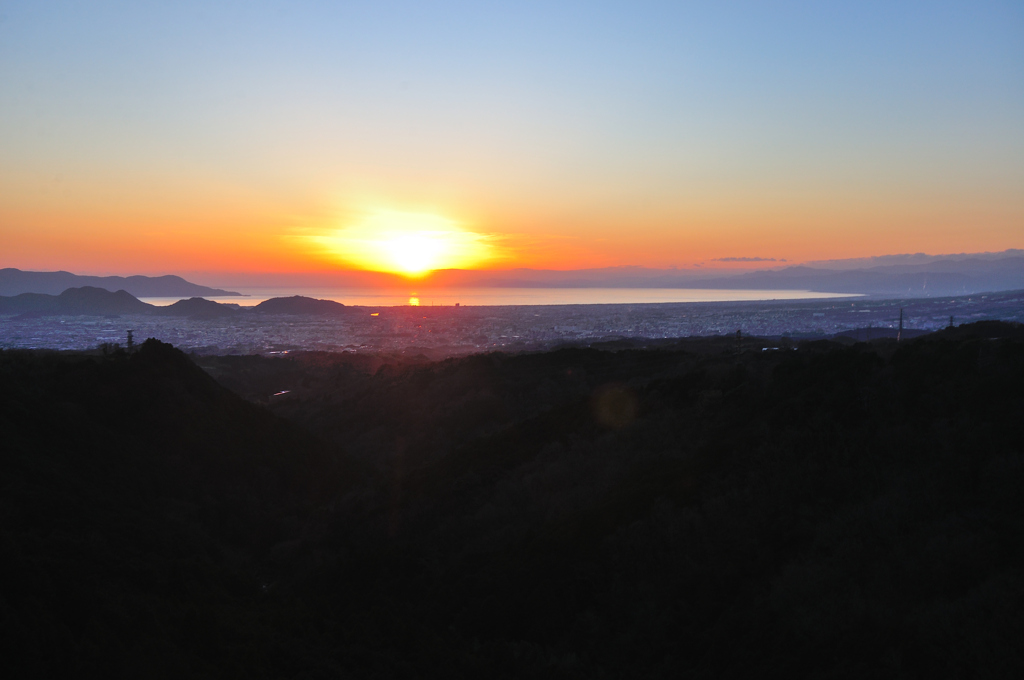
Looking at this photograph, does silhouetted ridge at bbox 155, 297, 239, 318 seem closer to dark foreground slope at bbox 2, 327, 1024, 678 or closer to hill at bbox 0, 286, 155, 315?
hill at bbox 0, 286, 155, 315

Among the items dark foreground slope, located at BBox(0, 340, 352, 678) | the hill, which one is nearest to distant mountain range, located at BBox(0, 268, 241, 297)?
the hill

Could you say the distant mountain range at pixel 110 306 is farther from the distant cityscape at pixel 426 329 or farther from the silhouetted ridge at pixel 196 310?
the distant cityscape at pixel 426 329

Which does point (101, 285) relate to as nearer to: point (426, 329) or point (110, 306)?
point (110, 306)

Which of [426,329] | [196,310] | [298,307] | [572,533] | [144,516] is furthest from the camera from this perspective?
[298,307]

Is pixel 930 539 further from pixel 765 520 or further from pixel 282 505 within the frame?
pixel 282 505

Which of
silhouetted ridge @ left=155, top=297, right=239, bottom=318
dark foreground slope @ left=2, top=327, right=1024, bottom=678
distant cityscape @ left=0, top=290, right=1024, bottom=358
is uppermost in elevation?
silhouetted ridge @ left=155, top=297, right=239, bottom=318

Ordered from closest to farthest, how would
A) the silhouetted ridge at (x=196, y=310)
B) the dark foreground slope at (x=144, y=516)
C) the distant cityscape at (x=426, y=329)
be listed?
the dark foreground slope at (x=144, y=516) → the distant cityscape at (x=426, y=329) → the silhouetted ridge at (x=196, y=310)

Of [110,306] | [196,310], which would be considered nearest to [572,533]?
[110,306]

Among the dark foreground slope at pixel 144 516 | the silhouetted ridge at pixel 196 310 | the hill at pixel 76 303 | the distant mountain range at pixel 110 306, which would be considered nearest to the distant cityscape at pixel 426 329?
the silhouetted ridge at pixel 196 310
